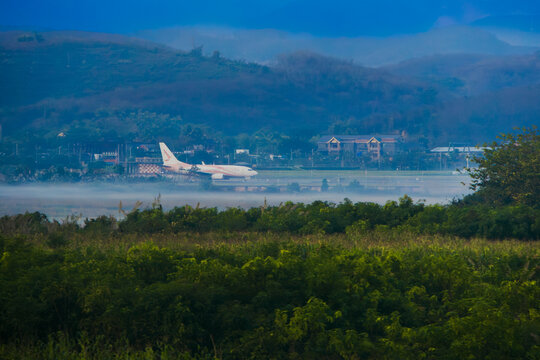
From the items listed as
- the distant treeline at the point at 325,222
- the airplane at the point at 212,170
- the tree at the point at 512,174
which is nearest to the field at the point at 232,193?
the airplane at the point at 212,170

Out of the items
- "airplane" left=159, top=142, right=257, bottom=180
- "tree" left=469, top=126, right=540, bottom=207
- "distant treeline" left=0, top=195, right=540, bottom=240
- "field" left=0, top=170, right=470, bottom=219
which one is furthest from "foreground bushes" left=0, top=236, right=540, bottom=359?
"airplane" left=159, top=142, right=257, bottom=180

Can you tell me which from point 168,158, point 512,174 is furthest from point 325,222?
point 168,158

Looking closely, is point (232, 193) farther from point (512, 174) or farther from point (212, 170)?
point (512, 174)

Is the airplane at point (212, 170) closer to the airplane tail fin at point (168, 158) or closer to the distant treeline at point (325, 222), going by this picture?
the airplane tail fin at point (168, 158)

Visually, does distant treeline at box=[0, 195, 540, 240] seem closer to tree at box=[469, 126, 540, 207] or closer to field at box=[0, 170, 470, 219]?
tree at box=[469, 126, 540, 207]

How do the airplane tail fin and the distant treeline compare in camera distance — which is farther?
the airplane tail fin

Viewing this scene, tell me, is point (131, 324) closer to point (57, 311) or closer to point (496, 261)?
point (57, 311)
